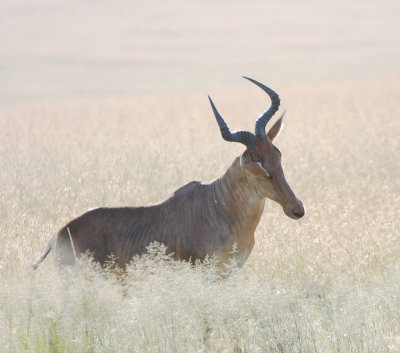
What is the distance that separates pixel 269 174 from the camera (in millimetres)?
8023

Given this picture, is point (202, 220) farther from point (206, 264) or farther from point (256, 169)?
point (256, 169)

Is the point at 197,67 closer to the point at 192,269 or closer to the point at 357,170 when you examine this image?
the point at 357,170

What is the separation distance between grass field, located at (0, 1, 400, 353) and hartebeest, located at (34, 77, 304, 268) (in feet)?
0.91

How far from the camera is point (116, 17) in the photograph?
273 feet

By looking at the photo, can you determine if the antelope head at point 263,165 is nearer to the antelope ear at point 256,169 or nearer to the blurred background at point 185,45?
the antelope ear at point 256,169

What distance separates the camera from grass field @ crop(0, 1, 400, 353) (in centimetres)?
689

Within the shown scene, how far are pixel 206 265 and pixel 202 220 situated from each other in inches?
20.5

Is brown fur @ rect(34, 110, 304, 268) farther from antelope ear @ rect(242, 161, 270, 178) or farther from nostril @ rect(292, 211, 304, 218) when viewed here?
nostril @ rect(292, 211, 304, 218)

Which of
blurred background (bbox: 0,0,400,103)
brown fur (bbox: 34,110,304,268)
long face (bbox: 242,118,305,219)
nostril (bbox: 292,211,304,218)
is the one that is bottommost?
blurred background (bbox: 0,0,400,103)

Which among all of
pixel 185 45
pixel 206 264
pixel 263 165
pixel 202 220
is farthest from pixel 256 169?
pixel 185 45

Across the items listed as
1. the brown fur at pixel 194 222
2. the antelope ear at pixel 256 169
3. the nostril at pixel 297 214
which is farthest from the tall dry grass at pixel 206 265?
the antelope ear at pixel 256 169

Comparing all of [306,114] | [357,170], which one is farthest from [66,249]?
[306,114]

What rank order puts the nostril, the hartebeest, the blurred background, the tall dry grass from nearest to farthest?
1. the tall dry grass
2. the nostril
3. the hartebeest
4. the blurred background

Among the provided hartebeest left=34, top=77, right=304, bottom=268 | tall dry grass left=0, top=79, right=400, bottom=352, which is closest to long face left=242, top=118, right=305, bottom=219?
hartebeest left=34, top=77, right=304, bottom=268
